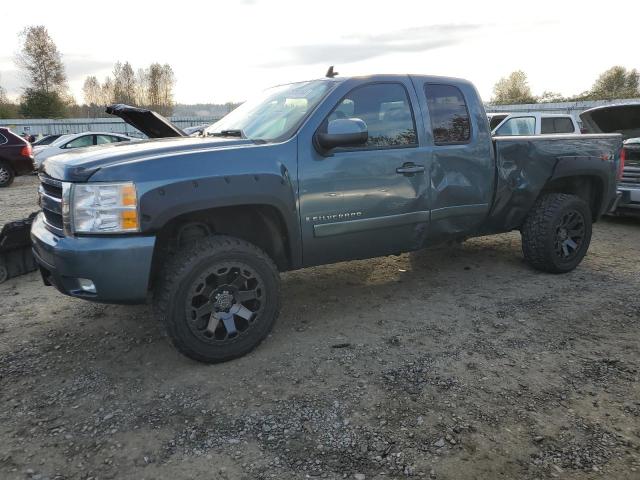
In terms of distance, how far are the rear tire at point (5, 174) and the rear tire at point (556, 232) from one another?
1349 centimetres

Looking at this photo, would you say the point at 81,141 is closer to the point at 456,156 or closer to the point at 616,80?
the point at 456,156

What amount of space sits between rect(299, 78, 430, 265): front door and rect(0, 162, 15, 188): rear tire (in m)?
12.9

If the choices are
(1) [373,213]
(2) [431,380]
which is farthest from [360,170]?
(2) [431,380]

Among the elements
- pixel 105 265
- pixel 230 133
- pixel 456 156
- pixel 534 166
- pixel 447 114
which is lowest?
pixel 105 265

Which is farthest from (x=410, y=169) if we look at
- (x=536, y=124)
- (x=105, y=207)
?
(x=536, y=124)

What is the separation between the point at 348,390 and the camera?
2877mm

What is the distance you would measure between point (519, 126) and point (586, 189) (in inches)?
212

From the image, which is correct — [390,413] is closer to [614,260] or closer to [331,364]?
[331,364]

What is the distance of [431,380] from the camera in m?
2.97

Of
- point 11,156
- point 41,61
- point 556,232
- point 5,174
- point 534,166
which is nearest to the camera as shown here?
point 534,166

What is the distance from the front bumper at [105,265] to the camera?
2.80m

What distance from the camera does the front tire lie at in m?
3.00

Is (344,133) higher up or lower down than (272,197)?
higher up

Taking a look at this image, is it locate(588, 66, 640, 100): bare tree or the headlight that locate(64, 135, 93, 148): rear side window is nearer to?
the headlight
